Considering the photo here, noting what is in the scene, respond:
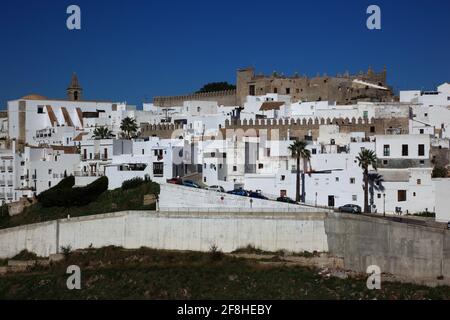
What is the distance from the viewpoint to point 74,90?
90125 millimetres

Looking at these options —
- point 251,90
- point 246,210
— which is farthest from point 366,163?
point 251,90

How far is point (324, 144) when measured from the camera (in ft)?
182

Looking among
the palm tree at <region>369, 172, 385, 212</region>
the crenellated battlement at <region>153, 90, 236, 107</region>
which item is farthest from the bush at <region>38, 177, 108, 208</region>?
the crenellated battlement at <region>153, 90, 236, 107</region>

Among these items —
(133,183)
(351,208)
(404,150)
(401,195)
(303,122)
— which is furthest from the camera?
(303,122)

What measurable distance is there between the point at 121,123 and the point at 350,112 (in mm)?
19402

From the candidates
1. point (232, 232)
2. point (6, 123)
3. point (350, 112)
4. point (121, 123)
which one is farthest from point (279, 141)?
point (6, 123)

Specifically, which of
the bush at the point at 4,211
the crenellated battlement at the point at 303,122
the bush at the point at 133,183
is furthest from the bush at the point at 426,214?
the bush at the point at 4,211

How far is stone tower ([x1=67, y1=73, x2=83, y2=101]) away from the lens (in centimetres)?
9005

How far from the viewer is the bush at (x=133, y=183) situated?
52906 millimetres

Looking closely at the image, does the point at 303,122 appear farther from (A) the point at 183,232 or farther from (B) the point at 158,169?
(A) the point at 183,232

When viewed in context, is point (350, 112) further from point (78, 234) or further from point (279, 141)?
point (78, 234)

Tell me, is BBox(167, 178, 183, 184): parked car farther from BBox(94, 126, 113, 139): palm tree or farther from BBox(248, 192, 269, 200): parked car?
BBox(94, 126, 113, 139): palm tree

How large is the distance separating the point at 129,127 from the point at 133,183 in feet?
49.1

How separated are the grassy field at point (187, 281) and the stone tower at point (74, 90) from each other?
46.5 metres
